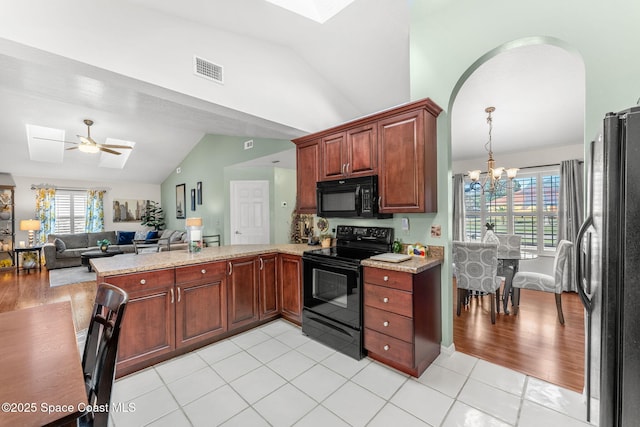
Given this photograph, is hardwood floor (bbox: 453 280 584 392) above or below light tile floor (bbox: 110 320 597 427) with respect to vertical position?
above

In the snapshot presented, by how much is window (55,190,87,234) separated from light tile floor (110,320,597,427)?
8.28m

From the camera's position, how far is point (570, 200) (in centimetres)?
445

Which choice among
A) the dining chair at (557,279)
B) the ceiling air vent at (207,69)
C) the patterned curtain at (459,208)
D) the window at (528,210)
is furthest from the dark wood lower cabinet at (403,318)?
the patterned curtain at (459,208)

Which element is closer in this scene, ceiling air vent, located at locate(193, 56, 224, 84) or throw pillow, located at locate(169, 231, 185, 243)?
ceiling air vent, located at locate(193, 56, 224, 84)

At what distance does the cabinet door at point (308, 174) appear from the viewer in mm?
3078

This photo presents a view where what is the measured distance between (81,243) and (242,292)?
7.08 meters

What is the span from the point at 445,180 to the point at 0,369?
282cm

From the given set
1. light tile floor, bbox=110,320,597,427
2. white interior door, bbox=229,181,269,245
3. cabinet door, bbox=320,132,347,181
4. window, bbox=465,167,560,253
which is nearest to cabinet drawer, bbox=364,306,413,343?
light tile floor, bbox=110,320,597,427

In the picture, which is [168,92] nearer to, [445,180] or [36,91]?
[36,91]

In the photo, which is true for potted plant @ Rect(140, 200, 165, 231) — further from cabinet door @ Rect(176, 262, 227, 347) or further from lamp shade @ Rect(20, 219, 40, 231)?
cabinet door @ Rect(176, 262, 227, 347)

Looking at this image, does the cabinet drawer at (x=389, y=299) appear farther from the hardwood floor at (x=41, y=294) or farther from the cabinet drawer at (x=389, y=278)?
the hardwood floor at (x=41, y=294)

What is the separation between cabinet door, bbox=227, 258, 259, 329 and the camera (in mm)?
2799

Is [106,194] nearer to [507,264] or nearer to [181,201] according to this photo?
[181,201]

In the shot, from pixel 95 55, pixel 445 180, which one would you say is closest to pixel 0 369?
pixel 95 55
